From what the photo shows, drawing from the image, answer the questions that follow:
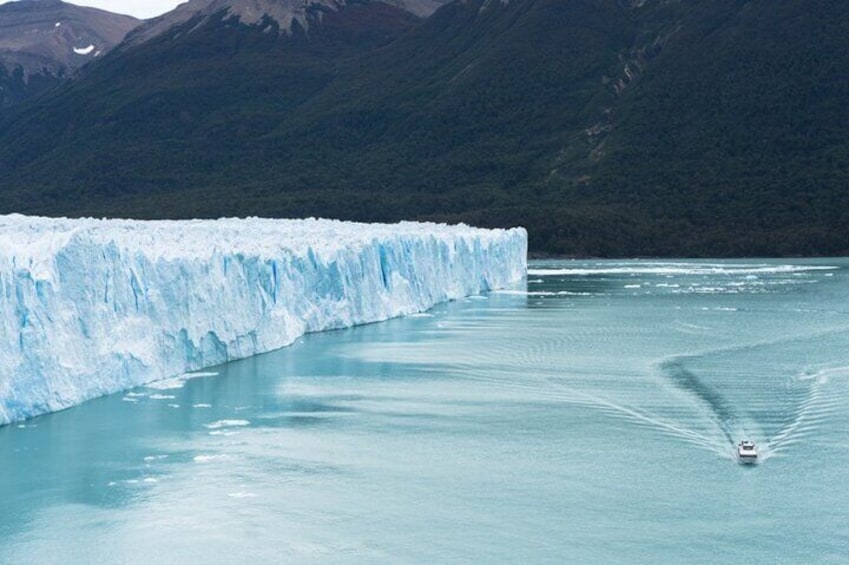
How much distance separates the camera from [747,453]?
34.8 ft

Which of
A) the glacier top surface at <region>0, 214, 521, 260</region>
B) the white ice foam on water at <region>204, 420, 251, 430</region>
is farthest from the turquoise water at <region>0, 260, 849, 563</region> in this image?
the glacier top surface at <region>0, 214, 521, 260</region>

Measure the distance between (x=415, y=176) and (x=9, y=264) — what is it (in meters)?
48.4

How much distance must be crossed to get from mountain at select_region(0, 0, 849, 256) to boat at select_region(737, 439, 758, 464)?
124 ft

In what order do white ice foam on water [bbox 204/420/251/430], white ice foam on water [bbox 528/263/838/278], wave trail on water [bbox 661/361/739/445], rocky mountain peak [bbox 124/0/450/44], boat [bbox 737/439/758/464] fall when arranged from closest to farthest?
1. boat [bbox 737/439/758/464]
2. wave trail on water [bbox 661/361/739/445]
3. white ice foam on water [bbox 204/420/251/430]
4. white ice foam on water [bbox 528/263/838/278]
5. rocky mountain peak [bbox 124/0/450/44]

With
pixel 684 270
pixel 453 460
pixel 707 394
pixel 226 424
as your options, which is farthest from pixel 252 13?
pixel 453 460

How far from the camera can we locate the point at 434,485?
991 cm

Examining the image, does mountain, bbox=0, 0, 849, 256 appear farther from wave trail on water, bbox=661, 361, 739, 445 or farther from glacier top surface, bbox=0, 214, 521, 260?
wave trail on water, bbox=661, 361, 739, 445

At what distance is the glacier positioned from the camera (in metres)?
11.7

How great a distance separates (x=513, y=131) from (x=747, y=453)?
52113 mm

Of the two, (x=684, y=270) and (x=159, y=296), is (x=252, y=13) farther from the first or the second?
(x=159, y=296)

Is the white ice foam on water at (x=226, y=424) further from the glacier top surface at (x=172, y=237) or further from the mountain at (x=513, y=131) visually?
the mountain at (x=513, y=131)

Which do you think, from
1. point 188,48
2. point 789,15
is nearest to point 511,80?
point 789,15

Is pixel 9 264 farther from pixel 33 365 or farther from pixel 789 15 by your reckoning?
pixel 789 15

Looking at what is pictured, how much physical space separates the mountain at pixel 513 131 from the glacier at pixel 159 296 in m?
29.2
